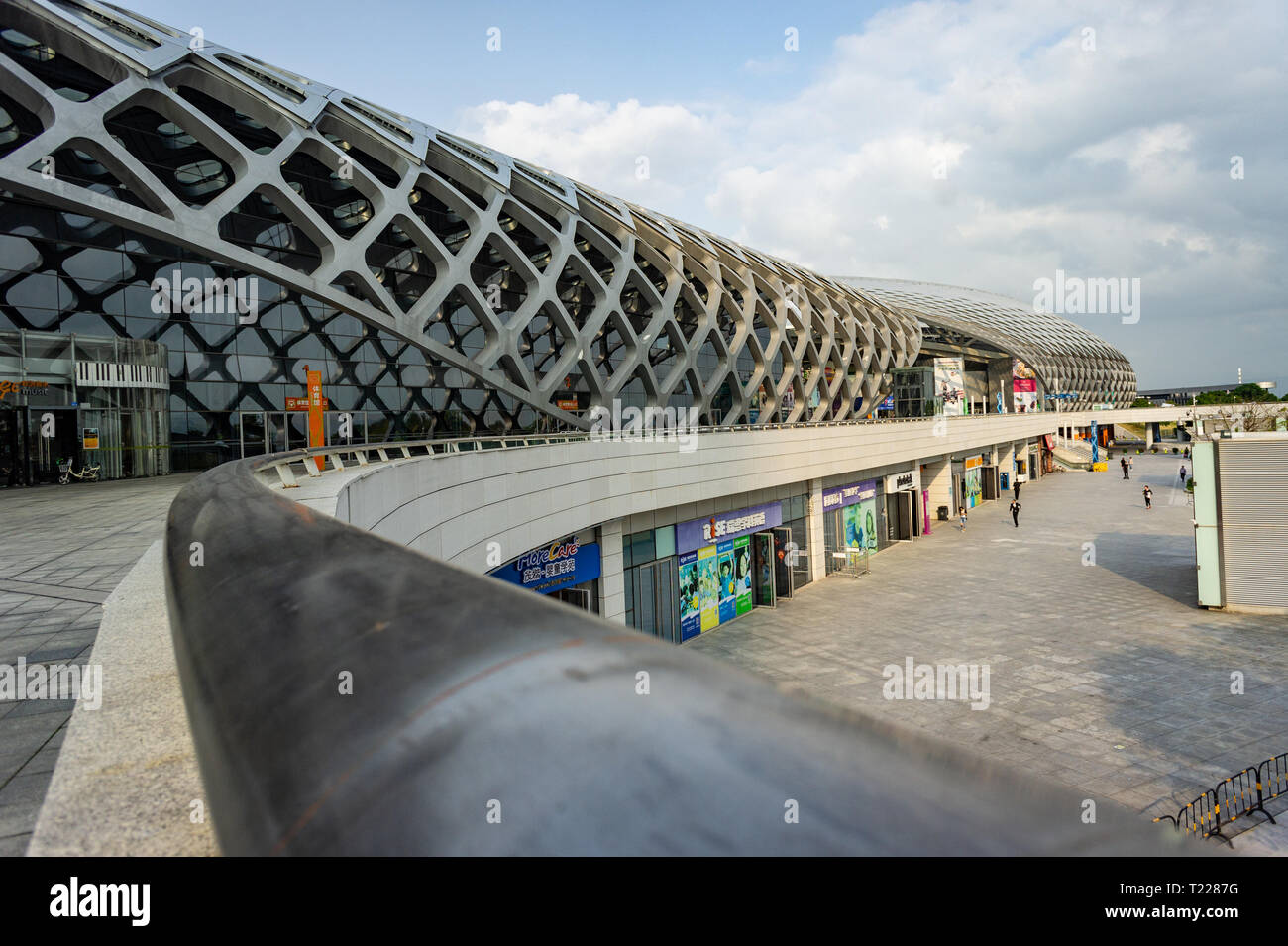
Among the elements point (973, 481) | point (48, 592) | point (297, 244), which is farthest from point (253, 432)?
point (973, 481)

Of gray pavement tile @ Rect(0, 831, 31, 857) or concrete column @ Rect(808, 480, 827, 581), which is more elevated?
gray pavement tile @ Rect(0, 831, 31, 857)

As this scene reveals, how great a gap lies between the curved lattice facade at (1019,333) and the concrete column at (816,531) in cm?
4192

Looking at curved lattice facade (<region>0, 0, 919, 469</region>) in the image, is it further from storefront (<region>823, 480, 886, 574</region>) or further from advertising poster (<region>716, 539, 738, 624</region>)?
advertising poster (<region>716, 539, 738, 624</region>)

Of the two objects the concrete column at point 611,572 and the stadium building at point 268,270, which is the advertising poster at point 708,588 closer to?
the concrete column at point 611,572

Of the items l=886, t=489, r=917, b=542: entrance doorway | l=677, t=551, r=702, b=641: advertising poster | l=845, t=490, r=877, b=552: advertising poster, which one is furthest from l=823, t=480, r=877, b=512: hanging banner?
l=677, t=551, r=702, b=641: advertising poster

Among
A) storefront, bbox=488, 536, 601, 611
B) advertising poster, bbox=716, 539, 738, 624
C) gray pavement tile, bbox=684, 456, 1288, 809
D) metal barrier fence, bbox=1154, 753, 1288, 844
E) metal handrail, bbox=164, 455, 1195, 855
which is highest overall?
metal handrail, bbox=164, 455, 1195, 855

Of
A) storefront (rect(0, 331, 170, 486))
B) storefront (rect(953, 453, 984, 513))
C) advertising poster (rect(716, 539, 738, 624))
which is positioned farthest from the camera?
storefront (rect(953, 453, 984, 513))

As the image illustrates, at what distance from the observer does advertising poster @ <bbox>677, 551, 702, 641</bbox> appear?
19.5 meters

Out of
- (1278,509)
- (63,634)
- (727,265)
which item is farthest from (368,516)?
(727,265)

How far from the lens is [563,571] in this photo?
15.2 meters

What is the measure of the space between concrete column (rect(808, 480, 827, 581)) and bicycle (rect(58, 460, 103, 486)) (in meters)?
22.0

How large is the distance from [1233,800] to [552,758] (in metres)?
13.4

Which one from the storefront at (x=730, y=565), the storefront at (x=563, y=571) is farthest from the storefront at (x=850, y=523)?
the storefront at (x=563, y=571)

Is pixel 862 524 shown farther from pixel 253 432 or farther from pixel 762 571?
pixel 253 432
